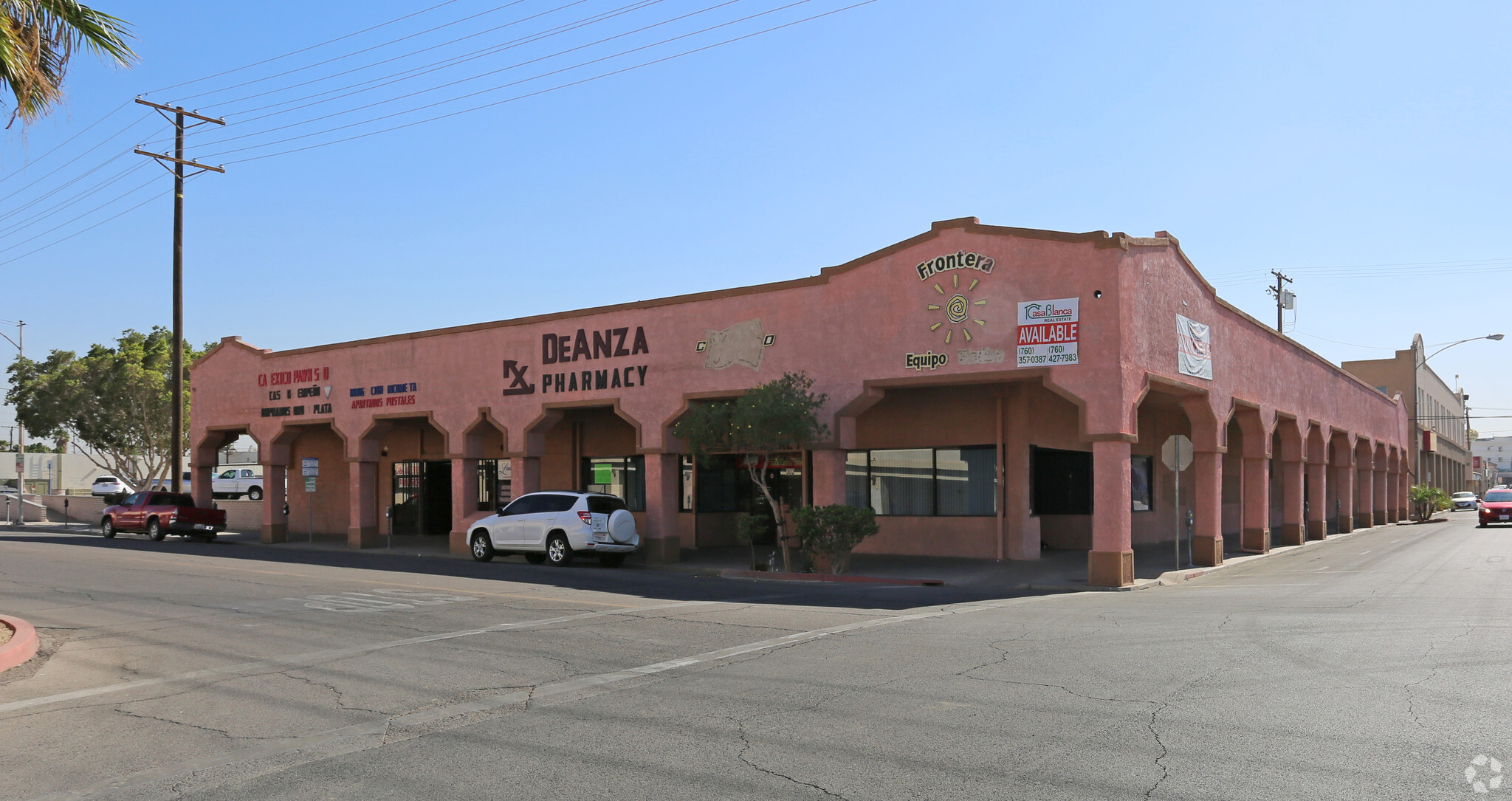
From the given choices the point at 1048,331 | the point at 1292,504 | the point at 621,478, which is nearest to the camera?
the point at 1048,331

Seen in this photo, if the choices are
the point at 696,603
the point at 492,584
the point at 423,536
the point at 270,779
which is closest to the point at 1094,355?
the point at 696,603

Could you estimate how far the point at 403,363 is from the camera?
31.6 m

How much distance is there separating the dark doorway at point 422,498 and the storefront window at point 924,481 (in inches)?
631

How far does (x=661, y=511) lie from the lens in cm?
2566

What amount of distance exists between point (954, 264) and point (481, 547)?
13.1 m

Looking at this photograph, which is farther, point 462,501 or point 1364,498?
point 1364,498

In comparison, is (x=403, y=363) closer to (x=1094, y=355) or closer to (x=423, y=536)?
(x=423, y=536)

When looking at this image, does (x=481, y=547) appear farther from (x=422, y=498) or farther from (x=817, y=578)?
(x=422, y=498)

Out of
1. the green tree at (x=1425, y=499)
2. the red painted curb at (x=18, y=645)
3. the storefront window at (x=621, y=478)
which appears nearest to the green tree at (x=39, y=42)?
the red painted curb at (x=18, y=645)

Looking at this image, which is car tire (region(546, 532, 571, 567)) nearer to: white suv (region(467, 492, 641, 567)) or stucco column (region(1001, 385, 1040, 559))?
white suv (region(467, 492, 641, 567))

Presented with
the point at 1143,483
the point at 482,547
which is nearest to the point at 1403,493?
the point at 1143,483

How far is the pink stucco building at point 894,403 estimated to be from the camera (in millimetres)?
20500

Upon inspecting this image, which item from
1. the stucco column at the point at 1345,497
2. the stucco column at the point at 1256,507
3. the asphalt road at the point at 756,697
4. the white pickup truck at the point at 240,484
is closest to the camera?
the asphalt road at the point at 756,697

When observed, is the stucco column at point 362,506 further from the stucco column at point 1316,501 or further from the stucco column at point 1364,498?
the stucco column at point 1364,498
